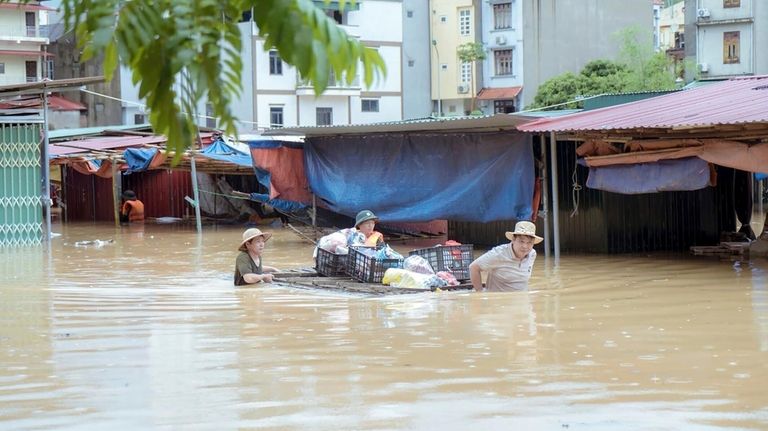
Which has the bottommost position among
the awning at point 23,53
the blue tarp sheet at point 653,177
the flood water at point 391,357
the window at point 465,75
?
the flood water at point 391,357

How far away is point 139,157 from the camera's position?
26.8 meters

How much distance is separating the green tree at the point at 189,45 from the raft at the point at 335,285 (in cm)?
852

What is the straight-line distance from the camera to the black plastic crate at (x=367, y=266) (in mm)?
12109

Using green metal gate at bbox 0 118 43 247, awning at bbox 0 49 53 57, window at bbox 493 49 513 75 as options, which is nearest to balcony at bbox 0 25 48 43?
awning at bbox 0 49 53 57

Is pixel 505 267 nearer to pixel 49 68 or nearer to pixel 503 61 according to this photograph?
pixel 503 61

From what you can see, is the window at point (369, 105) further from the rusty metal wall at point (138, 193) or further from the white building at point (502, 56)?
the rusty metal wall at point (138, 193)

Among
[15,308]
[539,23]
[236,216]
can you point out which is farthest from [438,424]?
[539,23]

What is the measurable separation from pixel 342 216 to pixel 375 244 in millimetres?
9095

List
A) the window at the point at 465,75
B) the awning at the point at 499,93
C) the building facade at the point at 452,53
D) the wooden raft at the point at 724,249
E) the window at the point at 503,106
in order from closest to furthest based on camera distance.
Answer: the wooden raft at the point at 724,249 < the awning at the point at 499,93 < the window at the point at 503,106 < the building facade at the point at 452,53 < the window at the point at 465,75

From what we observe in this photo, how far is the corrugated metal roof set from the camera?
55.0 feet

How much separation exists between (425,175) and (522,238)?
8.87m

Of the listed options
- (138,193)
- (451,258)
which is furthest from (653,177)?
(138,193)

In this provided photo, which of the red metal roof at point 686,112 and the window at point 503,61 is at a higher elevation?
the window at point 503,61

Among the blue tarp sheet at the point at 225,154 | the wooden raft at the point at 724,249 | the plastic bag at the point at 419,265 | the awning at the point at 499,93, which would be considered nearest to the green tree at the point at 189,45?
the plastic bag at the point at 419,265
